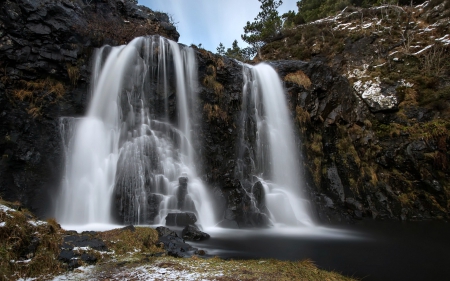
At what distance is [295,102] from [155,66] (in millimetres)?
8810

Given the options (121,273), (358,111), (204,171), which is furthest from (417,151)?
(121,273)

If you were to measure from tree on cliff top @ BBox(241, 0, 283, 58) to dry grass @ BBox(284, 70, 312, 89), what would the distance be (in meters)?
14.1

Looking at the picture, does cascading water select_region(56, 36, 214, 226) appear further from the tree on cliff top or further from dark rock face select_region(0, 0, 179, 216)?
the tree on cliff top

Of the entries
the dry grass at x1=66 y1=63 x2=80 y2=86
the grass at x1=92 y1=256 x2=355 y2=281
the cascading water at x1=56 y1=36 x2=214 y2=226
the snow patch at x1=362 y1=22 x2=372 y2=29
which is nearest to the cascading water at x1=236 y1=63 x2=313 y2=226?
the cascading water at x1=56 y1=36 x2=214 y2=226

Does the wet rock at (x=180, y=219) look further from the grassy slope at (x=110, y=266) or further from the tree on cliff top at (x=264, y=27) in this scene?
the tree on cliff top at (x=264, y=27)

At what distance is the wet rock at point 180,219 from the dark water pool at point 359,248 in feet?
3.55

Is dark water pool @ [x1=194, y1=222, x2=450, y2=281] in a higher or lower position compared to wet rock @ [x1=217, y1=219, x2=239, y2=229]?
lower

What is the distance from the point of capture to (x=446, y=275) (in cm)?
645

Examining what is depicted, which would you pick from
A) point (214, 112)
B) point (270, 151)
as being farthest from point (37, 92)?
point (270, 151)

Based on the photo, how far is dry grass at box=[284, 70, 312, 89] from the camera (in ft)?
58.4

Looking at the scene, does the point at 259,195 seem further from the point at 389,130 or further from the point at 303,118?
the point at 389,130

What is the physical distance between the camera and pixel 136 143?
13.2m

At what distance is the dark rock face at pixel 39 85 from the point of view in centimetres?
1145

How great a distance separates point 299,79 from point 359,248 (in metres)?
11.9
